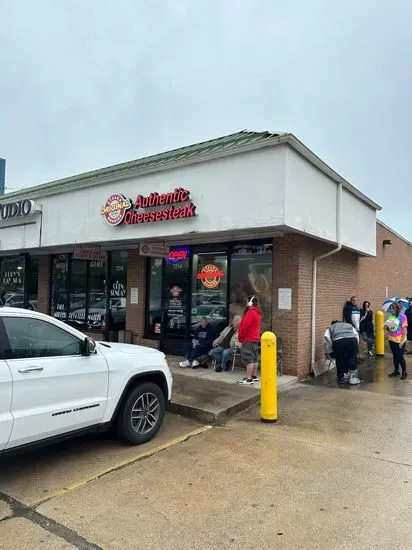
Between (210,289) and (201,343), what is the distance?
1.42 m

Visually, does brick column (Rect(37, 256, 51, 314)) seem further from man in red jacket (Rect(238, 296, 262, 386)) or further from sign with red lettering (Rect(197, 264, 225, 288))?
man in red jacket (Rect(238, 296, 262, 386))

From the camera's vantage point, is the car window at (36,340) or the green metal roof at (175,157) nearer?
the car window at (36,340)

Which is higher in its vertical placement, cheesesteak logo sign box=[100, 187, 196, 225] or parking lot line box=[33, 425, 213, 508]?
cheesesteak logo sign box=[100, 187, 196, 225]

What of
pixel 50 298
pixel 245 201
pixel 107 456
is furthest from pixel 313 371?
pixel 50 298

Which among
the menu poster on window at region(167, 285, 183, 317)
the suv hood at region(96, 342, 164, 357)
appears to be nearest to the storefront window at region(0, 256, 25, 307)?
the menu poster on window at region(167, 285, 183, 317)

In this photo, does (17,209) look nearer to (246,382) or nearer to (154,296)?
(154,296)

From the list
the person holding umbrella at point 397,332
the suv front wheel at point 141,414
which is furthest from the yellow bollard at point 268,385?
the person holding umbrella at point 397,332

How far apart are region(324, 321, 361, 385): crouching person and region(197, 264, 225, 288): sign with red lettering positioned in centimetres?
286

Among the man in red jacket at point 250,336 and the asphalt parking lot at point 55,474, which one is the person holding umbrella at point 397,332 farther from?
the asphalt parking lot at point 55,474

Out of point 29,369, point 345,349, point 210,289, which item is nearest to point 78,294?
point 210,289

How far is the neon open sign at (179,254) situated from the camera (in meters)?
11.0

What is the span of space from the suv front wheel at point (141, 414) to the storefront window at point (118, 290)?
7071 mm

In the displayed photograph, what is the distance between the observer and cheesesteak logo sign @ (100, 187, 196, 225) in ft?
29.2

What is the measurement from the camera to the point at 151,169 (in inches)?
371
